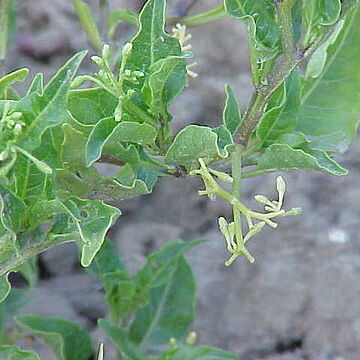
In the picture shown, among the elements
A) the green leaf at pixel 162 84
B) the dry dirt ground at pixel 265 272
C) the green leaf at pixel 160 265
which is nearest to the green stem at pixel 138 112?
the green leaf at pixel 162 84

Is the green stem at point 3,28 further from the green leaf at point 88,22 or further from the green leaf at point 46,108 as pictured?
the green leaf at point 46,108

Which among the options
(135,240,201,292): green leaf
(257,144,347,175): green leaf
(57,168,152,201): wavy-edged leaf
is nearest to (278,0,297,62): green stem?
(257,144,347,175): green leaf

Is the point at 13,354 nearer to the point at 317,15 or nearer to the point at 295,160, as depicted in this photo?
the point at 295,160

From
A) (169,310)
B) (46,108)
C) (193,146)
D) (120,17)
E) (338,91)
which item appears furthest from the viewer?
(169,310)

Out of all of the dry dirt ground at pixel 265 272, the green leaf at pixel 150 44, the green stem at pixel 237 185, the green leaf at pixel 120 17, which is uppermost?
the green leaf at pixel 150 44

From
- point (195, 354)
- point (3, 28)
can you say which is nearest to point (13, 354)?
point (195, 354)

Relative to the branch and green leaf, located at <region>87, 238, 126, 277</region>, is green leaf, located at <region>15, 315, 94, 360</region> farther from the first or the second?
the branch

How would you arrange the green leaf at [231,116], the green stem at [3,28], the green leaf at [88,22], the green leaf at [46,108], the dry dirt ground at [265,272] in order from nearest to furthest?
the green leaf at [46,108] < the green leaf at [231,116] < the green stem at [3,28] < the green leaf at [88,22] < the dry dirt ground at [265,272]
